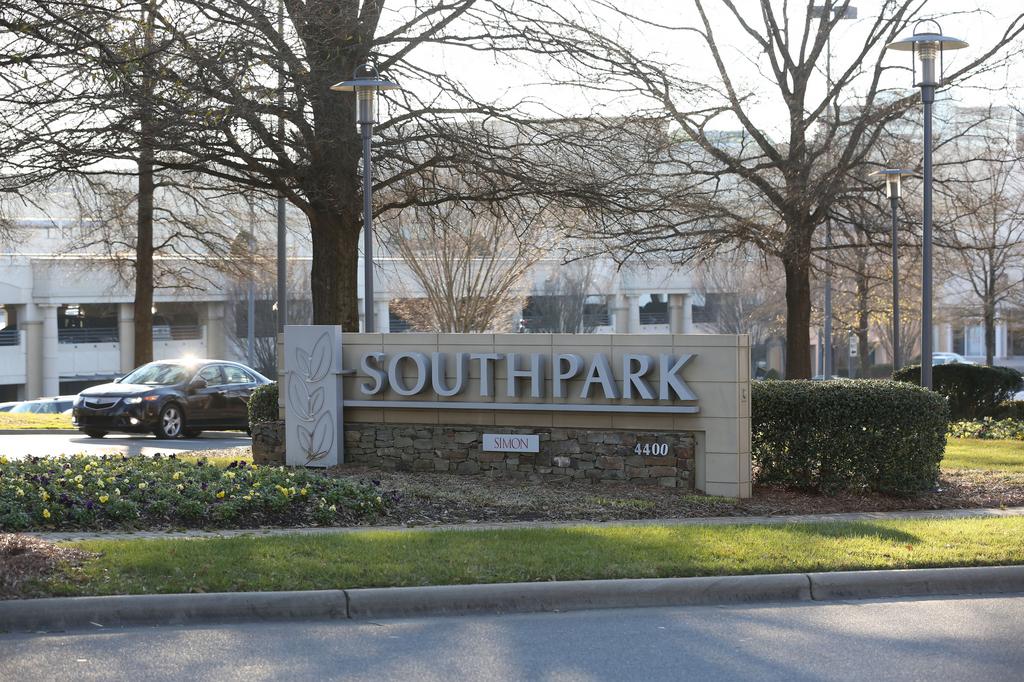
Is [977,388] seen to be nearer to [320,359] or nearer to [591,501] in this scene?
[591,501]

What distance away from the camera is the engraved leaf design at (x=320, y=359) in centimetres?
1430

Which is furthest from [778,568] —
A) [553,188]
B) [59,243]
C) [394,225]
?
[59,243]

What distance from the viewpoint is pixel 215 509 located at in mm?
10461

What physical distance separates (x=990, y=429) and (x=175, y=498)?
1643 centimetres

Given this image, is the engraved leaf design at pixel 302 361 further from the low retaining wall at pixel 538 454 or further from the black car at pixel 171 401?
the black car at pixel 171 401

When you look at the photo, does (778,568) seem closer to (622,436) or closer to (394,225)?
(622,436)

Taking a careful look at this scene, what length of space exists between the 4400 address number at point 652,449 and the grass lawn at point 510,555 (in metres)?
2.91

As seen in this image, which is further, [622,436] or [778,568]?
[622,436]

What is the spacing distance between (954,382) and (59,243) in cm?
4423

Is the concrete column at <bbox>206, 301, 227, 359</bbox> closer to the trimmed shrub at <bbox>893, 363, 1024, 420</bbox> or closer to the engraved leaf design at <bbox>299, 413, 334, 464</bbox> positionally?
the trimmed shrub at <bbox>893, 363, 1024, 420</bbox>

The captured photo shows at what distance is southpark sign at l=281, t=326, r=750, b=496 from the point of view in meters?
12.6

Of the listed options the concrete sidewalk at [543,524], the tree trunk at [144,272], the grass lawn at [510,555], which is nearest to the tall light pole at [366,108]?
the concrete sidewalk at [543,524]

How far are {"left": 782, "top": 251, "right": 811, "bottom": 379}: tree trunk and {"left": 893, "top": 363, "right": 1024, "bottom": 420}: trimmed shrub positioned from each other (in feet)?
8.92

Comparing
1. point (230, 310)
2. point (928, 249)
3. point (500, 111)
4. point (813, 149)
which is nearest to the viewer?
point (928, 249)
